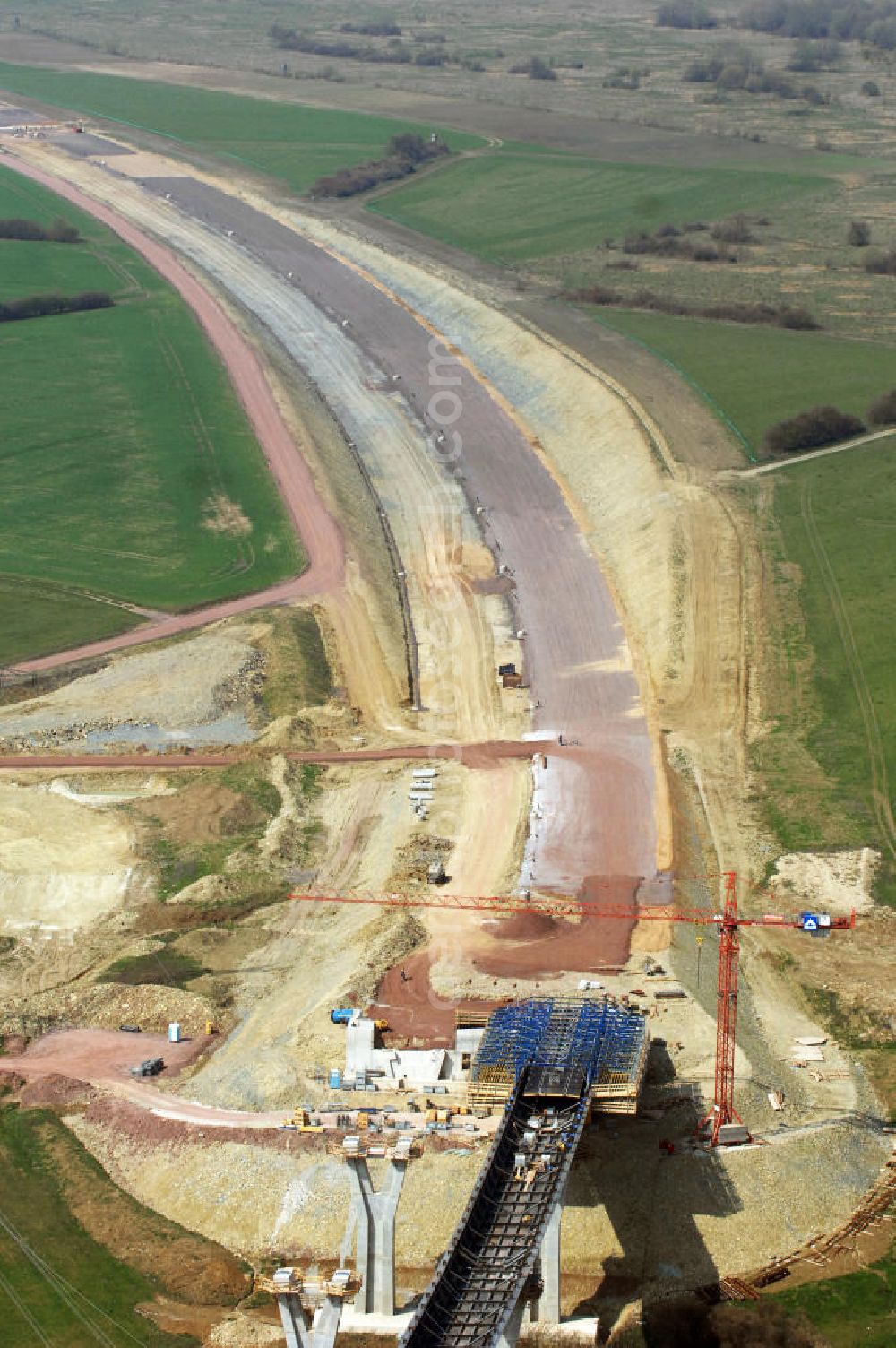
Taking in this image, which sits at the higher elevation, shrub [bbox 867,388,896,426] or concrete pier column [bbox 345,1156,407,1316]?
shrub [bbox 867,388,896,426]

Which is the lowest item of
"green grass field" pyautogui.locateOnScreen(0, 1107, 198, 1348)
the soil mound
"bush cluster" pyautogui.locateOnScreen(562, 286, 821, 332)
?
"green grass field" pyautogui.locateOnScreen(0, 1107, 198, 1348)

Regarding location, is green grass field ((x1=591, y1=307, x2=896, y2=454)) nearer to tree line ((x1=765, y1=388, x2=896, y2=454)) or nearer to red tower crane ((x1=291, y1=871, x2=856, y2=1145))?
tree line ((x1=765, y1=388, x2=896, y2=454))

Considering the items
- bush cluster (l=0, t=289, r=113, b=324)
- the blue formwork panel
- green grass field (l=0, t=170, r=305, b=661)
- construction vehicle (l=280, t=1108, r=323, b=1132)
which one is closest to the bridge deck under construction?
the blue formwork panel

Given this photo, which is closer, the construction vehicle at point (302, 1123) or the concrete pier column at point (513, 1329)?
the concrete pier column at point (513, 1329)

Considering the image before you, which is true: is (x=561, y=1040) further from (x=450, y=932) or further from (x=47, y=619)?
(x=47, y=619)

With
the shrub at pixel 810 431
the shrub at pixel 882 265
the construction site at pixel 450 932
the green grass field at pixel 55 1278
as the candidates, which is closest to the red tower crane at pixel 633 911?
the construction site at pixel 450 932

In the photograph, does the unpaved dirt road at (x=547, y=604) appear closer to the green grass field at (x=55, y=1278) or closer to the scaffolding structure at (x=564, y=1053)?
the scaffolding structure at (x=564, y=1053)
